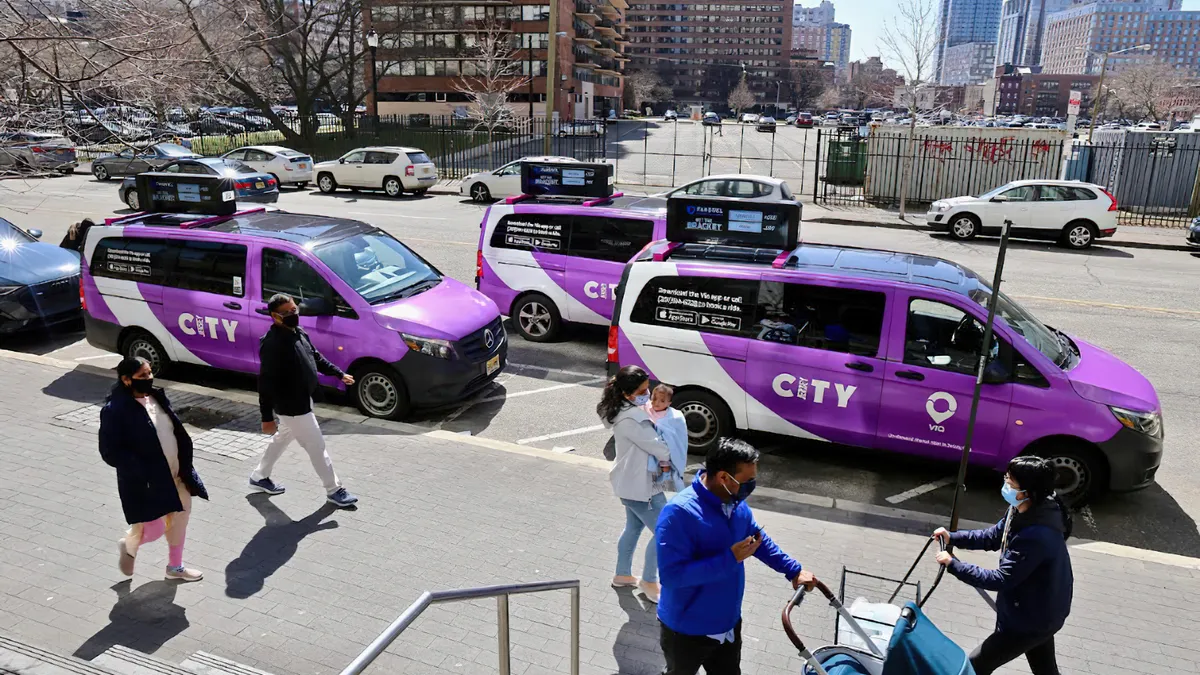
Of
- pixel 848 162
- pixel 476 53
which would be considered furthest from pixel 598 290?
pixel 476 53

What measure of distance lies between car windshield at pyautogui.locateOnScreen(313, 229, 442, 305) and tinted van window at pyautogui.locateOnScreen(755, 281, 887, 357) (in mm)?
3793

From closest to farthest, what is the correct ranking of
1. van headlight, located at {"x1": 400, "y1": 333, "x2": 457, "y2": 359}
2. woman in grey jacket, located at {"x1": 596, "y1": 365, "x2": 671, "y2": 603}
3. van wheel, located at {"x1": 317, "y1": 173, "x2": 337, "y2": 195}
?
1. woman in grey jacket, located at {"x1": 596, "y1": 365, "x2": 671, "y2": 603}
2. van headlight, located at {"x1": 400, "y1": 333, "x2": 457, "y2": 359}
3. van wheel, located at {"x1": 317, "y1": 173, "x2": 337, "y2": 195}

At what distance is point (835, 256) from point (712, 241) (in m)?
1.22

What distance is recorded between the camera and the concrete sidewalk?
15.5ft

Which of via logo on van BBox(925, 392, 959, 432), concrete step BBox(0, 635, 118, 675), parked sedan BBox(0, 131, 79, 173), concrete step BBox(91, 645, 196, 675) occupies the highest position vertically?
parked sedan BBox(0, 131, 79, 173)

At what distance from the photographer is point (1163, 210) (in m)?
23.7

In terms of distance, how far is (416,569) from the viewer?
18.0ft

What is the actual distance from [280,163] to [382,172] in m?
4.32

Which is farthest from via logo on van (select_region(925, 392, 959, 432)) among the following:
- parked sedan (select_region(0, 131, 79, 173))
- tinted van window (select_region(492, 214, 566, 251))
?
parked sedan (select_region(0, 131, 79, 173))

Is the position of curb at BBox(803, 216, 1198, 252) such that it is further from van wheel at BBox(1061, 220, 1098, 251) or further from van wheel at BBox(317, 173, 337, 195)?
van wheel at BBox(317, 173, 337, 195)

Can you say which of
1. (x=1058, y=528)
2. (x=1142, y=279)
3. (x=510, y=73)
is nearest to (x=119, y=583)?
(x=1058, y=528)

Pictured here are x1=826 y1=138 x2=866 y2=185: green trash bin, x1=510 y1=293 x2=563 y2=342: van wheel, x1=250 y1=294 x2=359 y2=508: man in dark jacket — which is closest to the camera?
x1=250 y1=294 x2=359 y2=508: man in dark jacket

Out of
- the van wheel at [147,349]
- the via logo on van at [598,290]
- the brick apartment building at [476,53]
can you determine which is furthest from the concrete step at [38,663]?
the brick apartment building at [476,53]

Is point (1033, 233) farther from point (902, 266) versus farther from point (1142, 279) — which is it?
point (902, 266)
